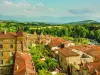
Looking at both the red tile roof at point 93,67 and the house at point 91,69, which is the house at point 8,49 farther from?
the red tile roof at point 93,67

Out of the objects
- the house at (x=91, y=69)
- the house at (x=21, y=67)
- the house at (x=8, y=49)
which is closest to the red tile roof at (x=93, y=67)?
the house at (x=91, y=69)

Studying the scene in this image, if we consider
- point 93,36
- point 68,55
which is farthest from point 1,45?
point 93,36

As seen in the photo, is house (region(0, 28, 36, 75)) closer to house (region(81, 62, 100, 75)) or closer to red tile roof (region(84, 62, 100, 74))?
house (region(81, 62, 100, 75))

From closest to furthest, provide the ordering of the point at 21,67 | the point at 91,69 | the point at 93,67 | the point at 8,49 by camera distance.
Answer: the point at 91,69 < the point at 21,67 < the point at 93,67 < the point at 8,49

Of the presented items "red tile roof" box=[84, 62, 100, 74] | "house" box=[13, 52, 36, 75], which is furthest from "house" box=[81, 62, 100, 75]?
"house" box=[13, 52, 36, 75]

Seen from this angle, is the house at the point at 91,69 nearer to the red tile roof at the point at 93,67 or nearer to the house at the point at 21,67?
the red tile roof at the point at 93,67

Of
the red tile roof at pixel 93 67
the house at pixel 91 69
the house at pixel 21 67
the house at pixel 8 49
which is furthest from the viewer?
the house at pixel 8 49

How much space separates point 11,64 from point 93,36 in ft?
338

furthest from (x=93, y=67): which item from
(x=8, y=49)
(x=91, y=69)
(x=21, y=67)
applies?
(x=8, y=49)

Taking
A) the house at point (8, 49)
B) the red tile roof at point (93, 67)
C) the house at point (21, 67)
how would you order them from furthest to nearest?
the house at point (8, 49) → the red tile roof at point (93, 67) → the house at point (21, 67)

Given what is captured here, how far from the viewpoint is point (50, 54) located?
3056 inches

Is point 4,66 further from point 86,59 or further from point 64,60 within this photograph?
point 86,59

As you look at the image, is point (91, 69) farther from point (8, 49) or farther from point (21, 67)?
point (8, 49)

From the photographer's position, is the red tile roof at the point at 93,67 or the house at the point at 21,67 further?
the red tile roof at the point at 93,67
